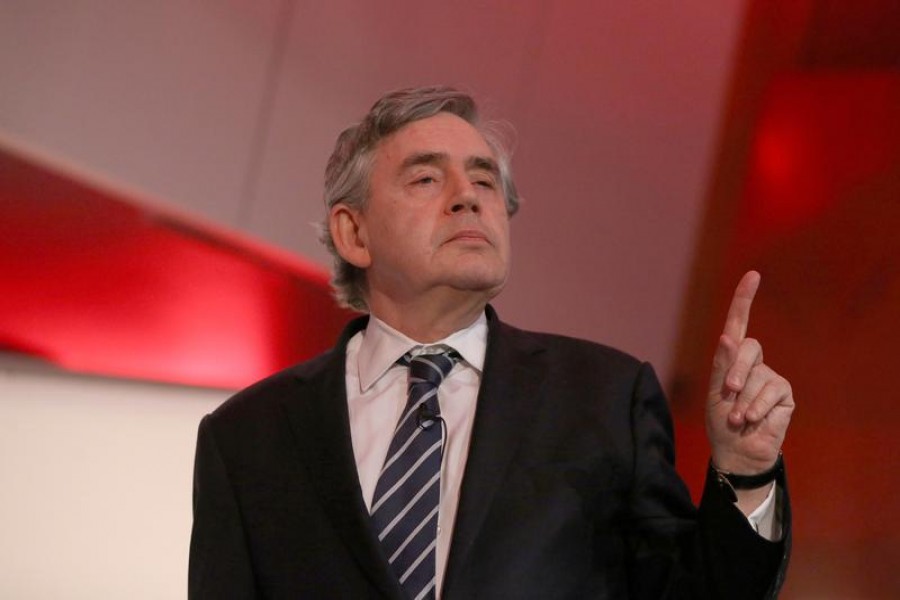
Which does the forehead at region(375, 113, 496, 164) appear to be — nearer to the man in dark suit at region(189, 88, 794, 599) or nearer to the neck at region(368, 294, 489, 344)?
the man in dark suit at region(189, 88, 794, 599)

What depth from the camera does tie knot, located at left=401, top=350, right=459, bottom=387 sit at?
165 cm

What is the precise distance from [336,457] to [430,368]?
0.63 ft

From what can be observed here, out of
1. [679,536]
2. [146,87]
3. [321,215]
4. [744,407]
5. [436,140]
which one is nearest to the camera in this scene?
[744,407]

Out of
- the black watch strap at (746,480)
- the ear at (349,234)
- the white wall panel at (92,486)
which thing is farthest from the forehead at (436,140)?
the white wall panel at (92,486)

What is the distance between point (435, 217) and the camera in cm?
175

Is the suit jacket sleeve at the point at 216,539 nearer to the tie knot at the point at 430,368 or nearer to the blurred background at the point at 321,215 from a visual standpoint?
the tie knot at the point at 430,368

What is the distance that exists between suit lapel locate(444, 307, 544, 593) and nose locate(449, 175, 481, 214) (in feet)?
0.59

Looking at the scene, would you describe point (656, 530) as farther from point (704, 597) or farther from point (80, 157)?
point (80, 157)

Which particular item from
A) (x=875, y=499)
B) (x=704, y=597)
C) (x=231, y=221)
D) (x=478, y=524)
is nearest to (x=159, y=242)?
(x=231, y=221)

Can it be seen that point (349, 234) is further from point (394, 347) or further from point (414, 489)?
point (414, 489)

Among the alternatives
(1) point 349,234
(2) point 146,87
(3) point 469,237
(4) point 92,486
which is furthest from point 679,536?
(2) point 146,87

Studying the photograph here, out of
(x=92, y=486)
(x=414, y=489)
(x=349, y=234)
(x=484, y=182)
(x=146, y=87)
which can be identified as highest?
(x=146, y=87)

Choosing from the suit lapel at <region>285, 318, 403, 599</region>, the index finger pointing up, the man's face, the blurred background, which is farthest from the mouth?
the blurred background

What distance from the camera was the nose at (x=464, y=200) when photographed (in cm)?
174
